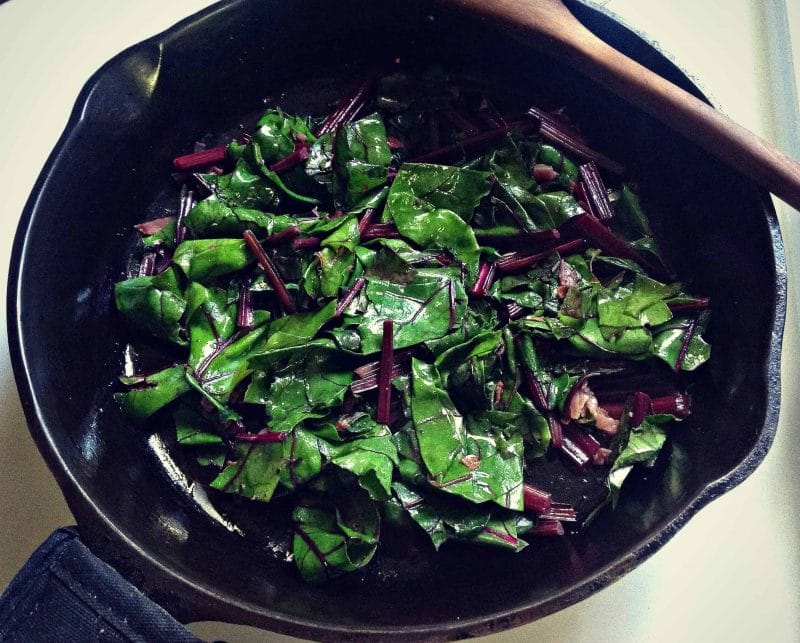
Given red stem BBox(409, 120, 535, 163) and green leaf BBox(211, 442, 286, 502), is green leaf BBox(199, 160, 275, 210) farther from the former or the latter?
green leaf BBox(211, 442, 286, 502)

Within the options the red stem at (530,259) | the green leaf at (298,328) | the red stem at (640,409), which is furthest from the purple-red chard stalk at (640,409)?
the green leaf at (298,328)

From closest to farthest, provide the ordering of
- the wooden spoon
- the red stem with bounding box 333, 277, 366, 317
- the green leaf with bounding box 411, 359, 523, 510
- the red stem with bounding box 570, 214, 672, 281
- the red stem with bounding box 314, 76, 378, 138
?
the wooden spoon → the green leaf with bounding box 411, 359, 523, 510 → the red stem with bounding box 333, 277, 366, 317 → the red stem with bounding box 570, 214, 672, 281 → the red stem with bounding box 314, 76, 378, 138

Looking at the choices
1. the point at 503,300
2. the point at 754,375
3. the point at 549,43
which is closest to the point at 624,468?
the point at 754,375

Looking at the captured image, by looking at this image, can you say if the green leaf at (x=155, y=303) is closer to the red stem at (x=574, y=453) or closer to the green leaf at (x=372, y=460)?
the green leaf at (x=372, y=460)

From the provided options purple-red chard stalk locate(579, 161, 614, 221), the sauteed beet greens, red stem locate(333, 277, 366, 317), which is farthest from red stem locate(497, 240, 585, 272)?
red stem locate(333, 277, 366, 317)

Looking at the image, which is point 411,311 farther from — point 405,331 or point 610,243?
point 610,243
